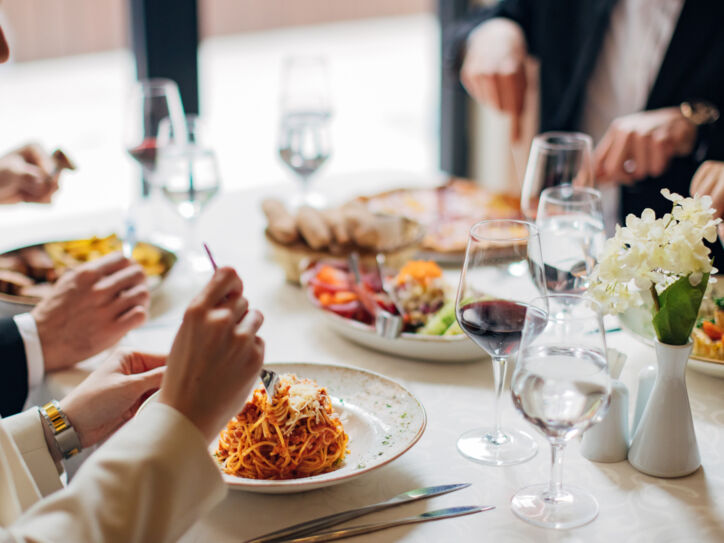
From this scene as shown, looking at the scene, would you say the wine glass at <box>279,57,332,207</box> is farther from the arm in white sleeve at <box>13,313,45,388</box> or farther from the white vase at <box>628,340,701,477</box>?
the white vase at <box>628,340,701,477</box>

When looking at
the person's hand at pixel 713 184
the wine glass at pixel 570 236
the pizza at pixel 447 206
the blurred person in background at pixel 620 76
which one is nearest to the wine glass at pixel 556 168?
the wine glass at pixel 570 236

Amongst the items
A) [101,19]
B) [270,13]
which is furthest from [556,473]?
[270,13]

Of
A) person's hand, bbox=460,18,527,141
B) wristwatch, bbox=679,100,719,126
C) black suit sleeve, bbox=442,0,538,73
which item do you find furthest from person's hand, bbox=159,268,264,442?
black suit sleeve, bbox=442,0,538,73

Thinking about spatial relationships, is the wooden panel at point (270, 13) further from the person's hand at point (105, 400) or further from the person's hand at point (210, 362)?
the person's hand at point (210, 362)

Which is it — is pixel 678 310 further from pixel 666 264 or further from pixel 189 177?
pixel 189 177

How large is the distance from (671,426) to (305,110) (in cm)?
129

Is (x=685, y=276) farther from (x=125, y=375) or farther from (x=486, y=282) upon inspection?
(x=125, y=375)

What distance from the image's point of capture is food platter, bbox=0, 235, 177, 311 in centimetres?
142

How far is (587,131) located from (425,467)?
1.77 meters

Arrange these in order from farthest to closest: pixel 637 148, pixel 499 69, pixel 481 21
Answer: pixel 481 21
pixel 499 69
pixel 637 148

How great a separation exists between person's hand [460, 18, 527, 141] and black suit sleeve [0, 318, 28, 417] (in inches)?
50.5

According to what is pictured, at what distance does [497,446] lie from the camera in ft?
3.36

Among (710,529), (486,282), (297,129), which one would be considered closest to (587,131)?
(297,129)

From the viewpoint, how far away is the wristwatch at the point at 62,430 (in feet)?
3.33
